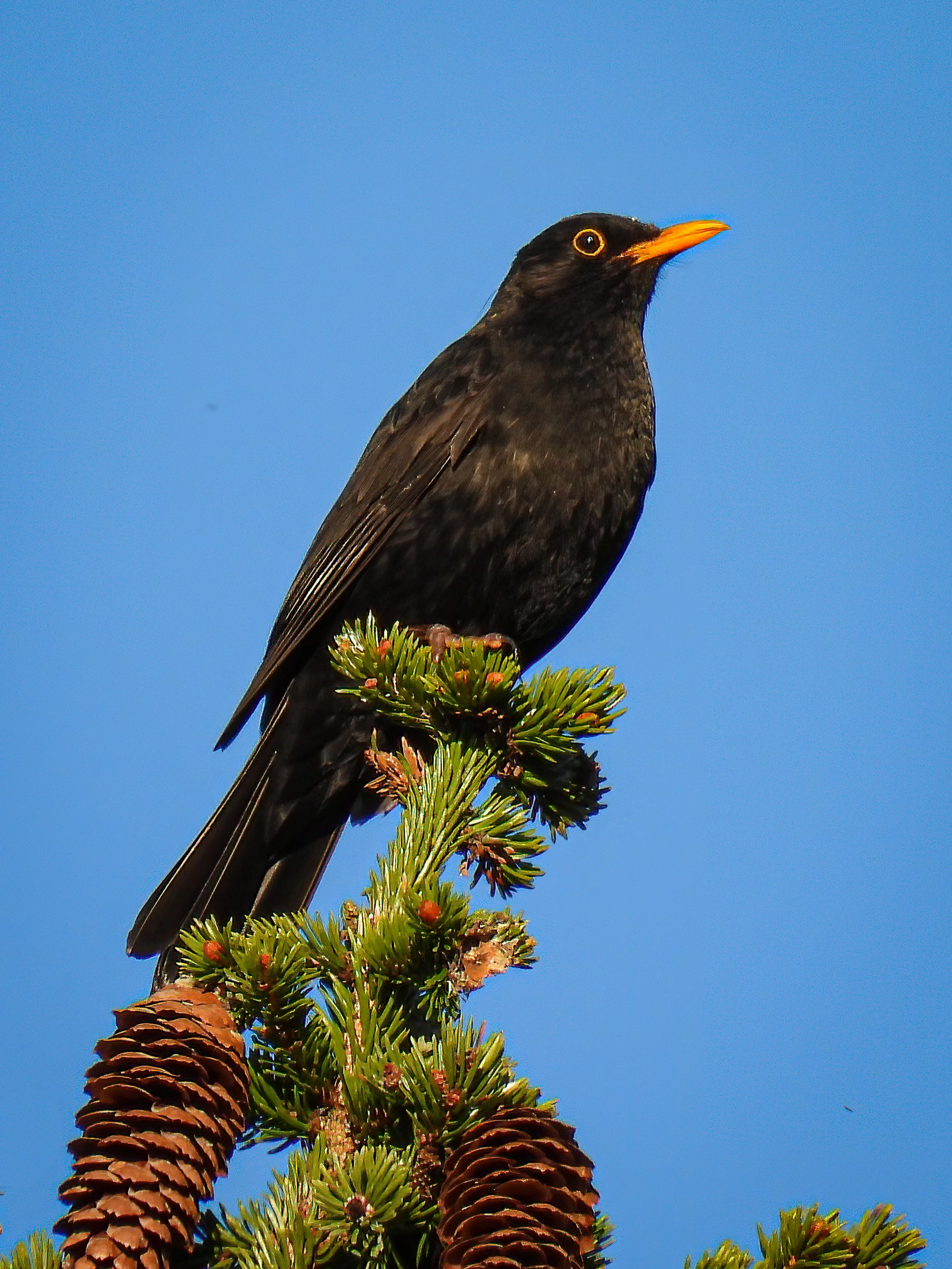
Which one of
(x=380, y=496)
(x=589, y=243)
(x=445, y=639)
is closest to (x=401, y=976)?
(x=445, y=639)

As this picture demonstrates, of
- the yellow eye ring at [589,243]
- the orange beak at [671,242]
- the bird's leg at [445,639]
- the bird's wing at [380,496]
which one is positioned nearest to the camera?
the bird's leg at [445,639]

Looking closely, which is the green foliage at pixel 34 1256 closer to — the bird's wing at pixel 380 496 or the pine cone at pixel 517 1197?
the pine cone at pixel 517 1197

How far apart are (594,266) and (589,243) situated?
0.19 m

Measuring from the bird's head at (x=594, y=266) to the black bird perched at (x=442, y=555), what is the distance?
0.30 metres

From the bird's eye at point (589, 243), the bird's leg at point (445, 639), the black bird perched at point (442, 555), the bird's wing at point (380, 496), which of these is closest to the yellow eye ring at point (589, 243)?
the bird's eye at point (589, 243)

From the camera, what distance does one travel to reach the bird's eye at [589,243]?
217 inches

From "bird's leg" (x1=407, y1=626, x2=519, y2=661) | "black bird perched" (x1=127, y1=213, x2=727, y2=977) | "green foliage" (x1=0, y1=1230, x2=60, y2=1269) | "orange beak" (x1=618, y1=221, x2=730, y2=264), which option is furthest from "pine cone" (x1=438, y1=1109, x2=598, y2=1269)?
"orange beak" (x1=618, y1=221, x2=730, y2=264)

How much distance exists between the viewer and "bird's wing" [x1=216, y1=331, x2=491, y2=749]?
4.54m

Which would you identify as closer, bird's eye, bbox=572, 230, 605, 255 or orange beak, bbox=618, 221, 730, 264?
orange beak, bbox=618, 221, 730, 264

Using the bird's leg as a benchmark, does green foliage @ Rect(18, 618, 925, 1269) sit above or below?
below

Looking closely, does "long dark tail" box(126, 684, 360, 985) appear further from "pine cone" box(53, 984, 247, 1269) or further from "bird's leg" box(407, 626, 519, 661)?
"pine cone" box(53, 984, 247, 1269)

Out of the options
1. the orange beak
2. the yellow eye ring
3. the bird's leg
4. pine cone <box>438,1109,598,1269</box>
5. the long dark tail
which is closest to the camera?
pine cone <box>438,1109,598,1269</box>

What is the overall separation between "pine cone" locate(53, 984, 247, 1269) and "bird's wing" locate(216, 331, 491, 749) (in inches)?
87.7

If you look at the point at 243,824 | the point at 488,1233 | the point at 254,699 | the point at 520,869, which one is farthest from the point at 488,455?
the point at 488,1233
